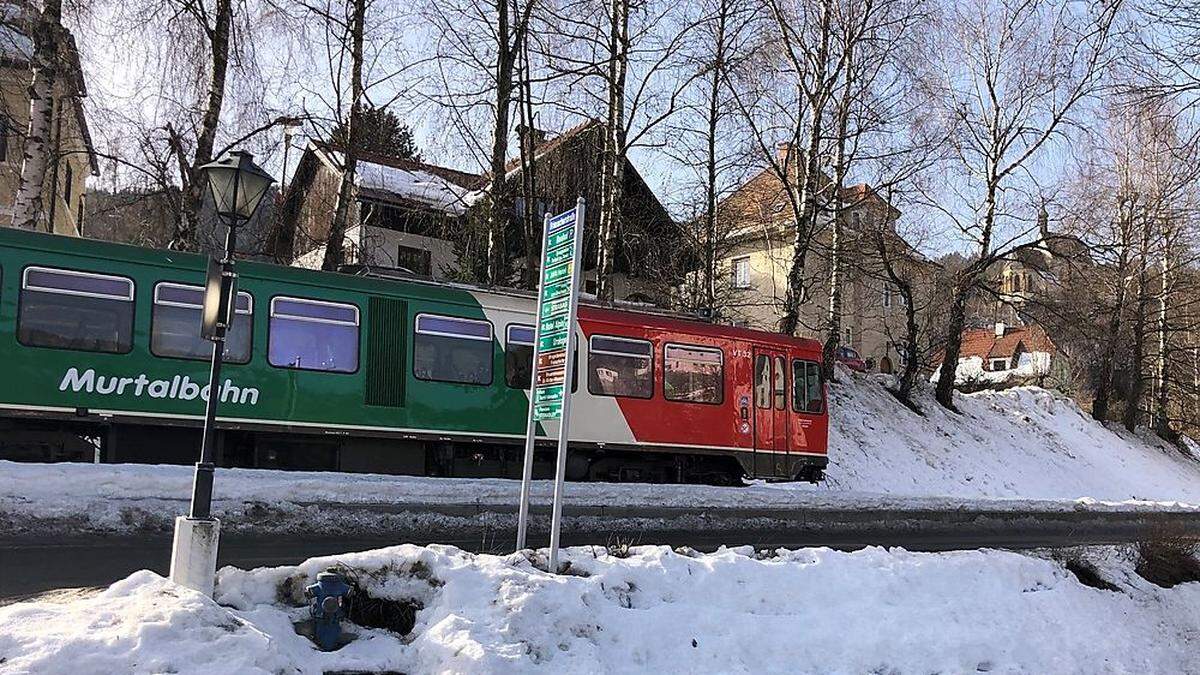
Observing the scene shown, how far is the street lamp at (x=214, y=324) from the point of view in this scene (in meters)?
5.82

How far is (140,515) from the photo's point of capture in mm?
9945

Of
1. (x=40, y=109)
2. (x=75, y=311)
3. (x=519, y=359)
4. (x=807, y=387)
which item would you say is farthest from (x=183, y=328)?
(x=807, y=387)

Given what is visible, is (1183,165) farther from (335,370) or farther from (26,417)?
(26,417)

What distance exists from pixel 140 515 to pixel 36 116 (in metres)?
7.51

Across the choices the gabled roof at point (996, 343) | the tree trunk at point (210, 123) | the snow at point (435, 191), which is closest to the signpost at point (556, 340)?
the tree trunk at point (210, 123)

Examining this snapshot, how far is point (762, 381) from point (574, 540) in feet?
22.7

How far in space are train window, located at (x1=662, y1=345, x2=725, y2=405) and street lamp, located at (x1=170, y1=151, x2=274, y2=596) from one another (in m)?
9.61

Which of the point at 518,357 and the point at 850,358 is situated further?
the point at 850,358

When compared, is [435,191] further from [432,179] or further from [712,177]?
[712,177]

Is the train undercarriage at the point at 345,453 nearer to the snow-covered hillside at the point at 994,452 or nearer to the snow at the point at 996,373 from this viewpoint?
the snow-covered hillside at the point at 994,452

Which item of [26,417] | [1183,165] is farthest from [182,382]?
[1183,165]

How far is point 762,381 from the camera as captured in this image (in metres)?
16.8

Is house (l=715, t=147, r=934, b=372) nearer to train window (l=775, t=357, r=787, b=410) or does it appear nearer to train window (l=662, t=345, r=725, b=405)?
train window (l=775, t=357, r=787, b=410)

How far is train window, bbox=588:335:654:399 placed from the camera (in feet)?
49.2
